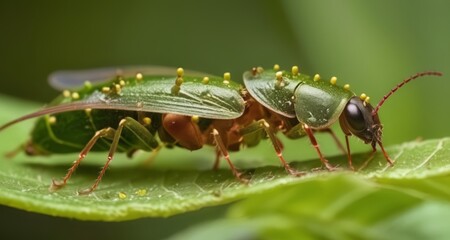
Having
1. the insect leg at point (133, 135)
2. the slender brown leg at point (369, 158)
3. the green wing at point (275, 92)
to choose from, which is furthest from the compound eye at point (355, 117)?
the insect leg at point (133, 135)

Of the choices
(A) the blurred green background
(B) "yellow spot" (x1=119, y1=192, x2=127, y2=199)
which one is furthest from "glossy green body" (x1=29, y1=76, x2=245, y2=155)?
(A) the blurred green background

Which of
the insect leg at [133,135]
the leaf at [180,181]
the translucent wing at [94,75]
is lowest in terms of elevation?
the leaf at [180,181]

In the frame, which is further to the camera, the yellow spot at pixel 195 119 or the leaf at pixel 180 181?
the yellow spot at pixel 195 119

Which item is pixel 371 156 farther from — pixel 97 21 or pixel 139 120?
pixel 97 21

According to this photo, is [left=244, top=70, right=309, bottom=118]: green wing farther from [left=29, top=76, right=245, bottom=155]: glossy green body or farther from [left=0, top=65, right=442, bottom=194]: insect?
[left=29, top=76, right=245, bottom=155]: glossy green body

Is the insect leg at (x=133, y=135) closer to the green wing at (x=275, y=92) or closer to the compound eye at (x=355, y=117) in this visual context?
the green wing at (x=275, y=92)

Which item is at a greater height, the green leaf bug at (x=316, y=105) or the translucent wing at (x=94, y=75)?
the translucent wing at (x=94, y=75)

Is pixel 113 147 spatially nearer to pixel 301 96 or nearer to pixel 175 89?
pixel 175 89
